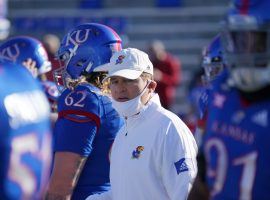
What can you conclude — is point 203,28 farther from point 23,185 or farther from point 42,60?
point 23,185

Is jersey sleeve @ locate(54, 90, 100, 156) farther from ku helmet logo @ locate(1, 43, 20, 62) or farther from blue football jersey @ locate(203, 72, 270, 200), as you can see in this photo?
ku helmet logo @ locate(1, 43, 20, 62)

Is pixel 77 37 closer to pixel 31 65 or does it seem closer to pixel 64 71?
pixel 64 71

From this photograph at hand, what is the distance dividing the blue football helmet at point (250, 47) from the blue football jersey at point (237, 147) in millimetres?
71

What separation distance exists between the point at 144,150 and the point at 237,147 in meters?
1.11

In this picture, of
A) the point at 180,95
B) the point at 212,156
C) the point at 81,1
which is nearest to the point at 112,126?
the point at 212,156

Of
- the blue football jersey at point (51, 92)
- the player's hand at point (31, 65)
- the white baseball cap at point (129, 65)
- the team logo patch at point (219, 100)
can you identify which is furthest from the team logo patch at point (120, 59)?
the player's hand at point (31, 65)

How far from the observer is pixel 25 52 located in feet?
22.3

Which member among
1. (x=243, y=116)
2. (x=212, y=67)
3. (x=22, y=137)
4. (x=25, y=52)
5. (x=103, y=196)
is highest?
(x=22, y=137)

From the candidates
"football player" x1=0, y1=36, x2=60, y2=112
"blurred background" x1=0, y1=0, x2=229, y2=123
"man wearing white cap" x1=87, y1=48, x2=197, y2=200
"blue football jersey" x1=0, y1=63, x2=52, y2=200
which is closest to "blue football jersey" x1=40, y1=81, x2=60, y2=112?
"football player" x1=0, y1=36, x2=60, y2=112

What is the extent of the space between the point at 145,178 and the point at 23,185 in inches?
66.8

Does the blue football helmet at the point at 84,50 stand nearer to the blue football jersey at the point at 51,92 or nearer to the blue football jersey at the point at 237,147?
the blue football jersey at the point at 51,92

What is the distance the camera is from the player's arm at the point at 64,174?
15.2ft

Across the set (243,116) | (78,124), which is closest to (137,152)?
(78,124)

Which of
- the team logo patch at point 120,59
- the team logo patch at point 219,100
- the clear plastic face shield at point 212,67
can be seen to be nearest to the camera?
the team logo patch at point 219,100
